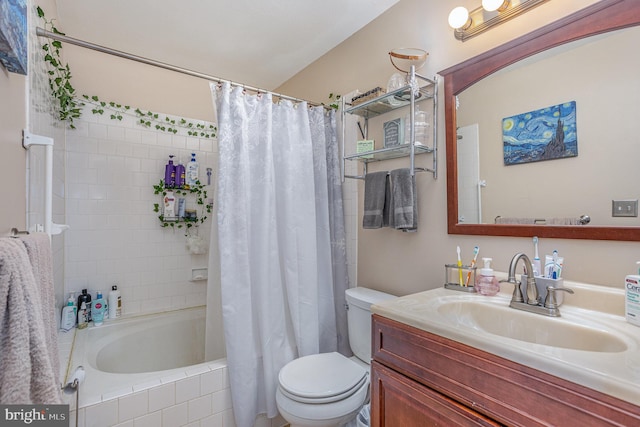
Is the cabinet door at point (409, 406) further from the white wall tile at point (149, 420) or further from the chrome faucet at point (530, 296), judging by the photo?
the white wall tile at point (149, 420)

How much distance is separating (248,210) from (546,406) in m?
1.45

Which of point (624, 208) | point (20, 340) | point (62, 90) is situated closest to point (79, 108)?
point (62, 90)

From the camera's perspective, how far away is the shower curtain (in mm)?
1602

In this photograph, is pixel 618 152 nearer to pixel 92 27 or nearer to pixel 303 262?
pixel 303 262

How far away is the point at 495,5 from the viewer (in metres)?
1.29

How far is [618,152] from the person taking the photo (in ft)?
3.36

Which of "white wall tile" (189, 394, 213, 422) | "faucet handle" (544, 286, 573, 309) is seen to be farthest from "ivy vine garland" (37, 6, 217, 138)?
"faucet handle" (544, 286, 573, 309)

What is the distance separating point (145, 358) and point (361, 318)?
1.59 metres

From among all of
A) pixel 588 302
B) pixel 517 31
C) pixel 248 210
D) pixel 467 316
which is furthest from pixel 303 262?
pixel 517 31

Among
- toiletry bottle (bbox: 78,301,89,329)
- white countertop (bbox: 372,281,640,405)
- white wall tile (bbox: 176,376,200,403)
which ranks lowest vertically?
white wall tile (bbox: 176,376,200,403)

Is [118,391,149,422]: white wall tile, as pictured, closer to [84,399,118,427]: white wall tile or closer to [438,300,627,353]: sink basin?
[84,399,118,427]: white wall tile

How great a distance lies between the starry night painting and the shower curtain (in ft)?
3.56

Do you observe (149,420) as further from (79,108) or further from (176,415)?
(79,108)

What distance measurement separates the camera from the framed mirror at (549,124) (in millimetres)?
1028
